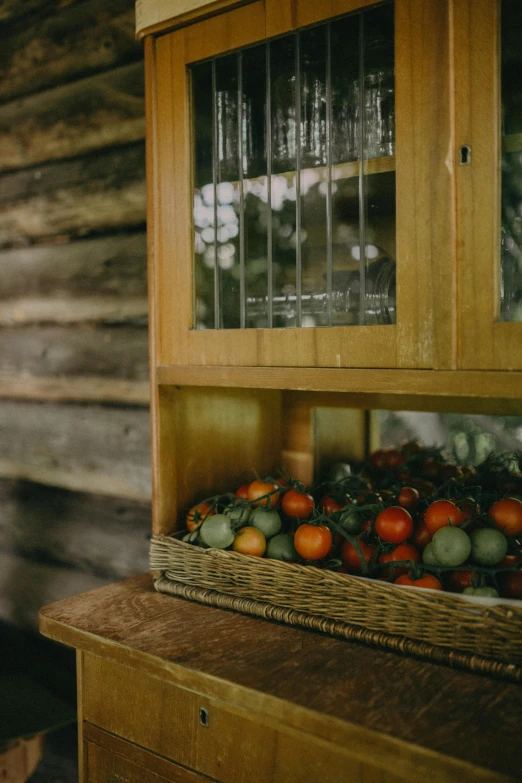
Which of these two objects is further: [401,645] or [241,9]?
[241,9]

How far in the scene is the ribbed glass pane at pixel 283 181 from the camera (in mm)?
1188

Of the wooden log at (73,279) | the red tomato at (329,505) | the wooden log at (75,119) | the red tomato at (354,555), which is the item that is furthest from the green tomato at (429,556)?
the wooden log at (75,119)

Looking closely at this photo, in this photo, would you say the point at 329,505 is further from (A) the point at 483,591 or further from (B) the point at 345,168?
(B) the point at 345,168

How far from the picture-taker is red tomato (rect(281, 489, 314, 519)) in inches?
53.0

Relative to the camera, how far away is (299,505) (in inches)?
53.0

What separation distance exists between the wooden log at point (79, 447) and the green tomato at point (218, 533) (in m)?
0.65

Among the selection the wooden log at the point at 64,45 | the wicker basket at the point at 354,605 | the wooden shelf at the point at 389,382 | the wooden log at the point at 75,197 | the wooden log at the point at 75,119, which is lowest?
the wicker basket at the point at 354,605

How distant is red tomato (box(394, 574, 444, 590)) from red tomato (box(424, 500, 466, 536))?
0.32ft

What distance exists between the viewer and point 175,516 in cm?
142

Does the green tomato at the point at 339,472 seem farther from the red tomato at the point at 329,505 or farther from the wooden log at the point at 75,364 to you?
the wooden log at the point at 75,364

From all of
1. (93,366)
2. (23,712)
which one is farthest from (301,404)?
(23,712)

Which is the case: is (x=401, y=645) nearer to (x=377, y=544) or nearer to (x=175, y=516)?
(x=377, y=544)

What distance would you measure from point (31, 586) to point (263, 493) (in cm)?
126

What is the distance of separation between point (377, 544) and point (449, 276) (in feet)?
1.74
